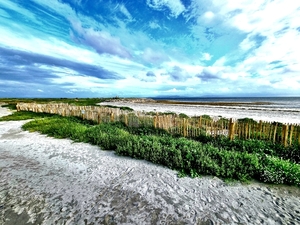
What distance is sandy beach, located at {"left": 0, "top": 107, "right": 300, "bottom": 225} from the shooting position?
319cm

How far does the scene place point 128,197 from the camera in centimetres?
383

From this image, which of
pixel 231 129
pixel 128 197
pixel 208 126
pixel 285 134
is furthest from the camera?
pixel 208 126

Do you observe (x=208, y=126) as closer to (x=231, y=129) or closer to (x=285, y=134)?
(x=231, y=129)

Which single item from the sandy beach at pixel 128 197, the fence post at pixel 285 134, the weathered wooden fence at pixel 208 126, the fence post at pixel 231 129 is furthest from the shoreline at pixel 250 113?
the sandy beach at pixel 128 197

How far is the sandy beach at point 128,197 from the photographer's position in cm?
319

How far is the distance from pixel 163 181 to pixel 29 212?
3149 millimetres

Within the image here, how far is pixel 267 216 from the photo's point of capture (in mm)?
3205

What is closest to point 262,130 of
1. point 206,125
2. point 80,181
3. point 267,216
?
point 206,125

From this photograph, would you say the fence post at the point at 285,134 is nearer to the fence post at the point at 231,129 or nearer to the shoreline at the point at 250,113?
the fence post at the point at 231,129

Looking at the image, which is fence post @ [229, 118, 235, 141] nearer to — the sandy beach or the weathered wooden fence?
the weathered wooden fence

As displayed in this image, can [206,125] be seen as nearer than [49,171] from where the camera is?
No

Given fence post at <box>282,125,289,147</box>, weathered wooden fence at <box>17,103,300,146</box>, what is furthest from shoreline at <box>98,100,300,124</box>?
fence post at <box>282,125,289,147</box>

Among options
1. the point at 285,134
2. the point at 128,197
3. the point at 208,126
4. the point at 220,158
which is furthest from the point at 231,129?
the point at 128,197

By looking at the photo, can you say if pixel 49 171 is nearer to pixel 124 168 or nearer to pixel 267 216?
pixel 124 168
